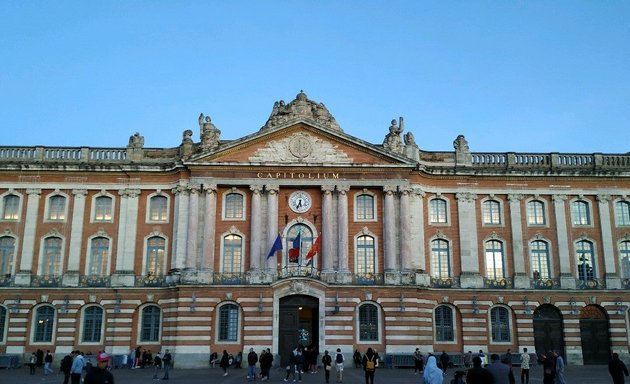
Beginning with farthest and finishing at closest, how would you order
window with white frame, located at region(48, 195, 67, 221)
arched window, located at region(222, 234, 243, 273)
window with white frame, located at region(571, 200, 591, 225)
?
1. window with white frame, located at region(571, 200, 591, 225)
2. window with white frame, located at region(48, 195, 67, 221)
3. arched window, located at region(222, 234, 243, 273)

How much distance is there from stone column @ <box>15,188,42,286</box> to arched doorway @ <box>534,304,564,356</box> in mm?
33875

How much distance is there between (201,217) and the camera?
43.5 metres

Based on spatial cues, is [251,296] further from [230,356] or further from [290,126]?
[290,126]

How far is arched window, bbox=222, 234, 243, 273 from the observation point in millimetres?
43219

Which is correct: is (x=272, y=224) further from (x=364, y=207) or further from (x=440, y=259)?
(x=440, y=259)

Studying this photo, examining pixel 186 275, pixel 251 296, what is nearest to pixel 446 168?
pixel 251 296

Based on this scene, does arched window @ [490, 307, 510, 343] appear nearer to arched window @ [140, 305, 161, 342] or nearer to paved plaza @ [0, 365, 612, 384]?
paved plaza @ [0, 365, 612, 384]

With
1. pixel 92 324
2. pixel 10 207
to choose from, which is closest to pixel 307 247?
pixel 92 324

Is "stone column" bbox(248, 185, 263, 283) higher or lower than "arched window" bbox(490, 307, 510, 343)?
higher

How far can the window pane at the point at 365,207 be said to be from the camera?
44.3 meters

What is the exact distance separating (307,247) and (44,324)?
17.8m

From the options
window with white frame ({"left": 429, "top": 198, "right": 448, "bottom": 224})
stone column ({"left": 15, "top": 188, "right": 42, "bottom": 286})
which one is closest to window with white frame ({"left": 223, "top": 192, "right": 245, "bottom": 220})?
stone column ({"left": 15, "top": 188, "right": 42, "bottom": 286})

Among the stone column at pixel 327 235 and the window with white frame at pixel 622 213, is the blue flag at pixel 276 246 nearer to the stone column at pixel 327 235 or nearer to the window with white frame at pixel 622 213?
the stone column at pixel 327 235

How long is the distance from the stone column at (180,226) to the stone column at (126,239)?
279cm
